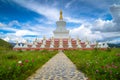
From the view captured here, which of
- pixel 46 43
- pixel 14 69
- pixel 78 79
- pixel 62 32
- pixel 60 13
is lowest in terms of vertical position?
pixel 78 79

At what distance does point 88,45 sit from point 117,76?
4033 centimetres

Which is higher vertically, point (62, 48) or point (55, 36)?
point (55, 36)

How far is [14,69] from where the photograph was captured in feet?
22.0

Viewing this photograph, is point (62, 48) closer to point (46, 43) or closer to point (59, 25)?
point (46, 43)

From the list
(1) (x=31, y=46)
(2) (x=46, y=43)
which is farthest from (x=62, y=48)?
(1) (x=31, y=46)

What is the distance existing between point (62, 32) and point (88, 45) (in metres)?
13.6

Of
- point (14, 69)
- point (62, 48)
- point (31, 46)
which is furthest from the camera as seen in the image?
point (31, 46)

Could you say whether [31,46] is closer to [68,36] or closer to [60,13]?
[68,36]

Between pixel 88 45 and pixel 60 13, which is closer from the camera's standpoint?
pixel 88 45

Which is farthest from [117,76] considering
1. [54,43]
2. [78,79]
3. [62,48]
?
[54,43]

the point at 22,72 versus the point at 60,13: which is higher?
the point at 60,13

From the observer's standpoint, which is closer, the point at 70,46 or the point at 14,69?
the point at 14,69

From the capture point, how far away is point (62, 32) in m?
55.6

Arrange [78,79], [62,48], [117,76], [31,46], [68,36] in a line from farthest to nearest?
[68,36]
[31,46]
[62,48]
[78,79]
[117,76]
